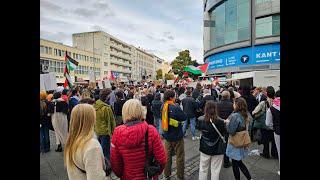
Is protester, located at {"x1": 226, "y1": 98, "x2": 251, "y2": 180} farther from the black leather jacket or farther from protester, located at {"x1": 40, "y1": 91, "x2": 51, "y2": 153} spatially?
protester, located at {"x1": 40, "y1": 91, "x2": 51, "y2": 153}

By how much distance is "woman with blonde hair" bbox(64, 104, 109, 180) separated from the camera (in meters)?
2.94

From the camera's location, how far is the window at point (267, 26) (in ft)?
118

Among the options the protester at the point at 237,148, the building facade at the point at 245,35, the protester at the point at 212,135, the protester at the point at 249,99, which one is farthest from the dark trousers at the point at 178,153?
the building facade at the point at 245,35

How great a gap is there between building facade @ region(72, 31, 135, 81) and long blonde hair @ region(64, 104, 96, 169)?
3312 inches

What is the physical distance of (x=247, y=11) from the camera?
3841 centimetres

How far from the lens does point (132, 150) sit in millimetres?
3512

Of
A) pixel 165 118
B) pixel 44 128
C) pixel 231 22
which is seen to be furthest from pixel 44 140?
pixel 231 22

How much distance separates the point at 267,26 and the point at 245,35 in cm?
312

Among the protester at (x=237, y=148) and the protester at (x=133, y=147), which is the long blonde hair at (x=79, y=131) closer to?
the protester at (x=133, y=147)

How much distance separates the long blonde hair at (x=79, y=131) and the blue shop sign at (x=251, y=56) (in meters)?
35.1

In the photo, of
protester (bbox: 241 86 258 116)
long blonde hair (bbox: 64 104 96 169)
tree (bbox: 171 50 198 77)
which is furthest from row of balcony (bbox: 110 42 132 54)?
long blonde hair (bbox: 64 104 96 169)

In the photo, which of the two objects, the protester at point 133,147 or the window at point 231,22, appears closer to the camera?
the protester at point 133,147
